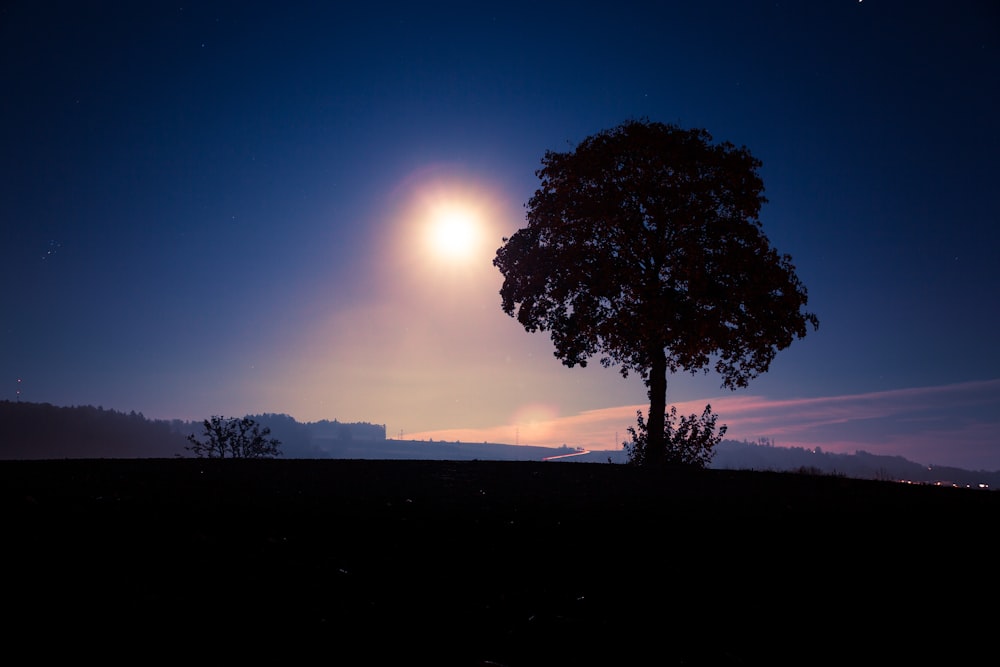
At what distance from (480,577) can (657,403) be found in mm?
17694

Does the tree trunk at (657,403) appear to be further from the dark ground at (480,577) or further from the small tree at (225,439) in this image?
the small tree at (225,439)

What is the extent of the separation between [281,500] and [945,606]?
31.9ft

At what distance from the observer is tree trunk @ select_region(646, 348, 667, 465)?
22.1 metres

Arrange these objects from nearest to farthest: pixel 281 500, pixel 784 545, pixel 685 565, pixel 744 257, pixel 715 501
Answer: pixel 685 565, pixel 784 545, pixel 281 500, pixel 715 501, pixel 744 257

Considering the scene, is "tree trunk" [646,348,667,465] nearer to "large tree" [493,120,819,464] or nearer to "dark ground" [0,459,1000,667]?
"large tree" [493,120,819,464]

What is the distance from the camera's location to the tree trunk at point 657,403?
22.1m

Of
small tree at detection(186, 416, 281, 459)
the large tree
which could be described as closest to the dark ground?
the large tree

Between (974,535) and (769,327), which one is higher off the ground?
(769,327)

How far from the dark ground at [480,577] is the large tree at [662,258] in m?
10.3

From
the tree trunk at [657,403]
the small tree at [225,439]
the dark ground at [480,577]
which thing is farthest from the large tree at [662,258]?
the small tree at [225,439]

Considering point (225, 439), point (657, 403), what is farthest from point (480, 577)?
point (225, 439)

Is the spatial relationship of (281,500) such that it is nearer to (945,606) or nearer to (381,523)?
(381,523)

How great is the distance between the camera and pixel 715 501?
36.5 ft

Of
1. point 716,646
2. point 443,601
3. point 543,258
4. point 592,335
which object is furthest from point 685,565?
point 543,258
